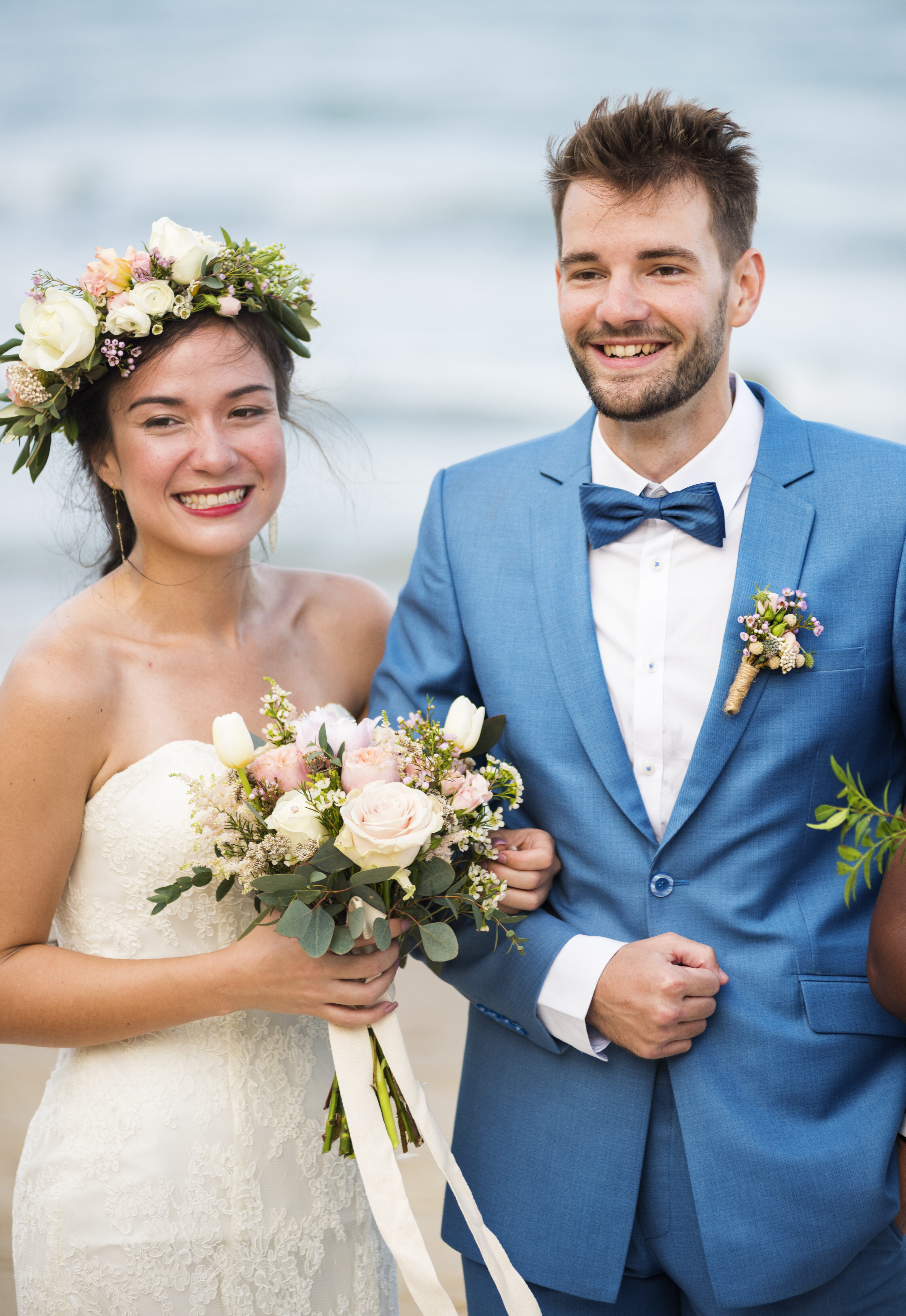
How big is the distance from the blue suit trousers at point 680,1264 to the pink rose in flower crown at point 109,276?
163cm

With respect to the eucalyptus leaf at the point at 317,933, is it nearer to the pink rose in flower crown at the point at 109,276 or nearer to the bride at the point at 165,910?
the bride at the point at 165,910

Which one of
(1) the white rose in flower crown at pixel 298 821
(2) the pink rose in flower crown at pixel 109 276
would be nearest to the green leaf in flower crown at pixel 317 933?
(1) the white rose in flower crown at pixel 298 821

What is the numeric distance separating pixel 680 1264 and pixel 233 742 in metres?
1.08

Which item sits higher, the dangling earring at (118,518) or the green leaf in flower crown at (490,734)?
the dangling earring at (118,518)

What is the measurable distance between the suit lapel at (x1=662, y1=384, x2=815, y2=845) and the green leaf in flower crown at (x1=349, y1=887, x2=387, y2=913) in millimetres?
490

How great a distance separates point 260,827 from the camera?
176 centimetres

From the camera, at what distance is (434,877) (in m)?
1.77

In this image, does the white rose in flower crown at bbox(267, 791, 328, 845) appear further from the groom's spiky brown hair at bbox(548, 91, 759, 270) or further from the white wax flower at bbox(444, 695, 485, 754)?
the groom's spiky brown hair at bbox(548, 91, 759, 270)

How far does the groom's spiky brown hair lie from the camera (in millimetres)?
Result: 2008

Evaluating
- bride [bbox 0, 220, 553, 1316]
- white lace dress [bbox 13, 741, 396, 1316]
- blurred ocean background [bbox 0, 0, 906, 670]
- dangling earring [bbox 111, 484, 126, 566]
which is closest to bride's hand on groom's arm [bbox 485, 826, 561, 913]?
bride [bbox 0, 220, 553, 1316]

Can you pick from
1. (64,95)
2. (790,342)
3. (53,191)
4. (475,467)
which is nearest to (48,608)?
(53,191)

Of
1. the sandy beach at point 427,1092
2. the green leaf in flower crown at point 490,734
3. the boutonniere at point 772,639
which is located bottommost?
the sandy beach at point 427,1092

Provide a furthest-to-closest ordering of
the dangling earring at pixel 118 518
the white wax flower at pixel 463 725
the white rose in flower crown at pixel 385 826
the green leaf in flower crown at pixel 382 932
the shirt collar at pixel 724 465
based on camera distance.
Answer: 1. the dangling earring at pixel 118 518
2. the shirt collar at pixel 724 465
3. the white wax flower at pixel 463 725
4. the green leaf in flower crown at pixel 382 932
5. the white rose in flower crown at pixel 385 826

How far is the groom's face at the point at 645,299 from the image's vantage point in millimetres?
2008
